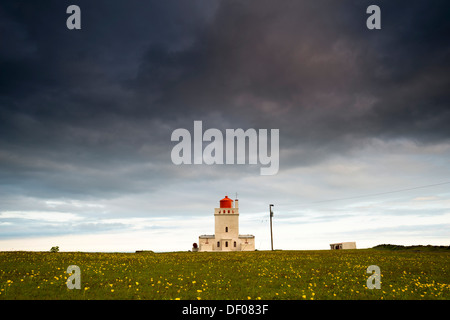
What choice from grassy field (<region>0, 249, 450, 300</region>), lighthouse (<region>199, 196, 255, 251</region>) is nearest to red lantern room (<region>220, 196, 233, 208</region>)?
lighthouse (<region>199, 196, 255, 251</region>)


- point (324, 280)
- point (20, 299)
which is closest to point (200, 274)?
point (324, 280)

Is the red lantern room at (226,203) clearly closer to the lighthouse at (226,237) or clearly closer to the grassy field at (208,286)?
the lighthouse at (226,237)

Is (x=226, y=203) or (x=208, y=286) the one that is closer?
(x=208, y=286)

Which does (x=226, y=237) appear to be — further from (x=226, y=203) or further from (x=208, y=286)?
(x=208, y=286)

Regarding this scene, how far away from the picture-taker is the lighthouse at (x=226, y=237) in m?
81.6

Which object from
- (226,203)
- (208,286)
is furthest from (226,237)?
(208,286)

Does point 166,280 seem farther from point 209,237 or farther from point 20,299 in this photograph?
point 209,237

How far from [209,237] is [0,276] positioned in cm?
6759

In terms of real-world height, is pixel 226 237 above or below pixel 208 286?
below

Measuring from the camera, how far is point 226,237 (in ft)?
271

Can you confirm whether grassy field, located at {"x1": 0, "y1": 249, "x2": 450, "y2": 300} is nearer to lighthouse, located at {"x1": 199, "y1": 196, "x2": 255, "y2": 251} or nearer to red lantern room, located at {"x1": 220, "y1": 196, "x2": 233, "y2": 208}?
lighthouse, located at {"x1": 199, "y1": 196, "x2": 255, "y2": 251}

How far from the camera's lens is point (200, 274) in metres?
20.9

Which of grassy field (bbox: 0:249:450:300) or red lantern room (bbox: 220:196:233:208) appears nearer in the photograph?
grassy field (bbox: 0:249:450:300)

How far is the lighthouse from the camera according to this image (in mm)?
81625
